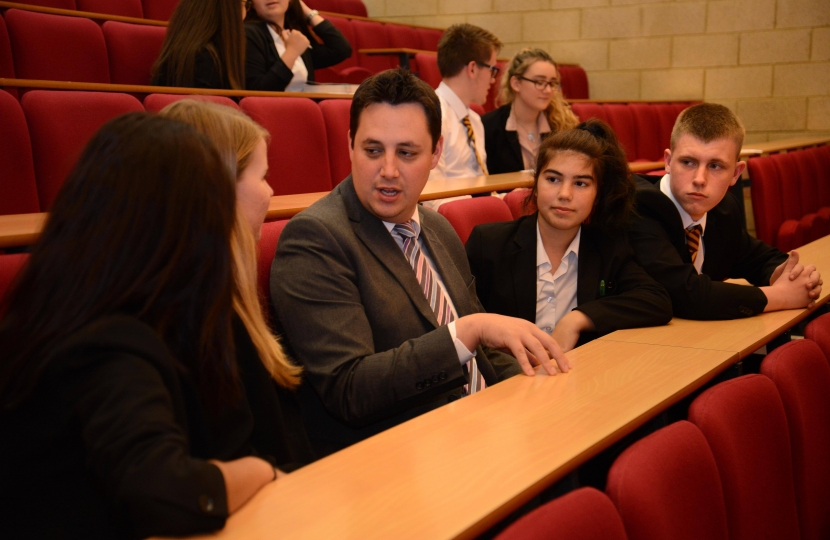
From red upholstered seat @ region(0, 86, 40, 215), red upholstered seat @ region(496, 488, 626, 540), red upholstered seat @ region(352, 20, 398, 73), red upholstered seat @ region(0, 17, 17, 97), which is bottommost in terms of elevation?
red upholstered seat @ region(496, 488, 626, 540)

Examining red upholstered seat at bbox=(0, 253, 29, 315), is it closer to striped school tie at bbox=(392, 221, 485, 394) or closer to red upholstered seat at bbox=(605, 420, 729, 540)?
striped school tie at bbox=(392, 221, 485, 394)

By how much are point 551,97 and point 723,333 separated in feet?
7.56

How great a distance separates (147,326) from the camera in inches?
28.6

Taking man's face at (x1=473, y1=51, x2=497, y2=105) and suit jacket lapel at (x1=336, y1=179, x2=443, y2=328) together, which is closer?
suit jacket lapel at (x1=336, y1=179, x2=443, y2=328)

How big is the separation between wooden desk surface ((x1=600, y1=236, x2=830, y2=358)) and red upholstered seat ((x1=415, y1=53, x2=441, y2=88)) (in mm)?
2922

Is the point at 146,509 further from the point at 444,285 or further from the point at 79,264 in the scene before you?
the point at 444,285

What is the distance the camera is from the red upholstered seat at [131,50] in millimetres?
2967

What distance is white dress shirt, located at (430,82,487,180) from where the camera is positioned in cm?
324

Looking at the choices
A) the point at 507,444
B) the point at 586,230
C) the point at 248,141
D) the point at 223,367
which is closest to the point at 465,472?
the point at 507,444

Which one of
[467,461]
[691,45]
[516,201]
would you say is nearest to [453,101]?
[516,201]

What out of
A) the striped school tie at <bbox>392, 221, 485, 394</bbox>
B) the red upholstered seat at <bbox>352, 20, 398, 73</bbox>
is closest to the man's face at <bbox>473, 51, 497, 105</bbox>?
the red upholstered seat at <bbox>352, 20, 398, 73</bbox>

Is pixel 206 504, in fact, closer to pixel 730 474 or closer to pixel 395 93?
pixel 730 474

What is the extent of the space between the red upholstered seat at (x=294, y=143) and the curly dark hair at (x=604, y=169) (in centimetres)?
110

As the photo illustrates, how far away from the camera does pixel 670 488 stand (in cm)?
85
